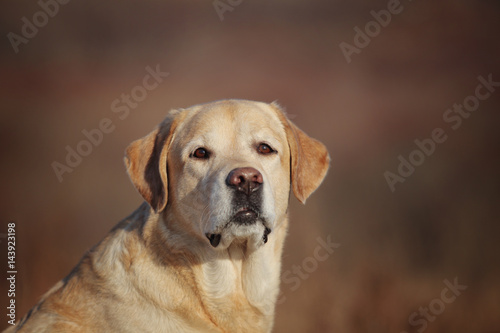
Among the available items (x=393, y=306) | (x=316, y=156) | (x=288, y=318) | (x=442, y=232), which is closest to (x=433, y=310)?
(x=393, y=306)

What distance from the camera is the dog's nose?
11.5ft

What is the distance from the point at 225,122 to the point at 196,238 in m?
0.81

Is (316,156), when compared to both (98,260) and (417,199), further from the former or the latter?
(417,199)

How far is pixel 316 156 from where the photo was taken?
4301 millimetres

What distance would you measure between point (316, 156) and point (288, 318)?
3.45 metres

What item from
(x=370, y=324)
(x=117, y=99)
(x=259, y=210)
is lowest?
(x=370, y=324)
